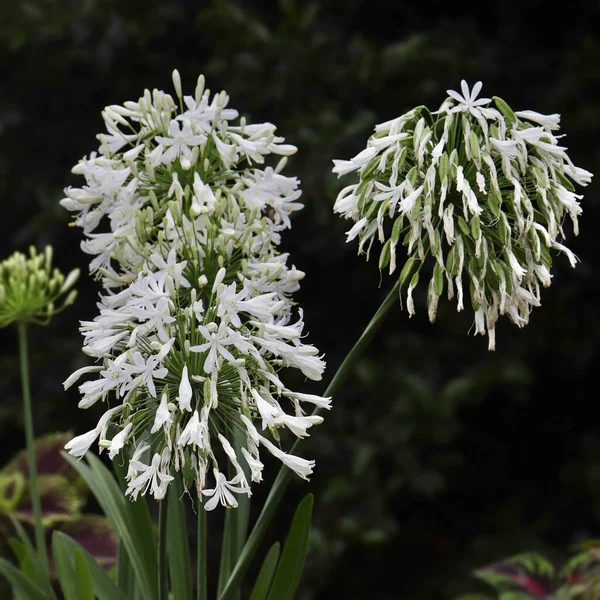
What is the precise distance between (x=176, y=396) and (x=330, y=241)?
2.35 meters

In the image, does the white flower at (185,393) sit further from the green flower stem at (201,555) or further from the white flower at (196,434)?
the green flower stem at (201,555)

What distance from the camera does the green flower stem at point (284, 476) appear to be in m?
1.29

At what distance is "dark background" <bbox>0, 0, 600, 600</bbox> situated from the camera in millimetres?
3428

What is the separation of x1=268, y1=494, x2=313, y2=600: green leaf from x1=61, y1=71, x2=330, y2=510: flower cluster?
21cm

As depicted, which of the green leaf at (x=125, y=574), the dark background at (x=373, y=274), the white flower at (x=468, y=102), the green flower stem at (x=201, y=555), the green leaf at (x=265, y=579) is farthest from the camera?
the dark background at (x=373, y=274)

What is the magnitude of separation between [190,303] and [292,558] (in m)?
0.50

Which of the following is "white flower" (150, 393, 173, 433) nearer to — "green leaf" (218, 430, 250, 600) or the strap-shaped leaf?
"green leaf" (218, 430, 250, 600)

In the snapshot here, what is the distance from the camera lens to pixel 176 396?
129 cm

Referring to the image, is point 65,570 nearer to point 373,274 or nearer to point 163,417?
point 163,417

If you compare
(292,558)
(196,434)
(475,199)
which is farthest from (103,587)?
(475,199)

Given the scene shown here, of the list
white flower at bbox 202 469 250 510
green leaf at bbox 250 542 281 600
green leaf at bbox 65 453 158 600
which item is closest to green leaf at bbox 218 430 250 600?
green leaf at bbox 250 542 281 600

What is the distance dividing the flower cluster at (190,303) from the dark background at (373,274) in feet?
5.67

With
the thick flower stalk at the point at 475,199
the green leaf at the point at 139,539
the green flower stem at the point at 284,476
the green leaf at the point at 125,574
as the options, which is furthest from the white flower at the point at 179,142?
the green leaf at the point at 125,574

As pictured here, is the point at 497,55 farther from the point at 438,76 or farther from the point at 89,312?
the point at 89,312
